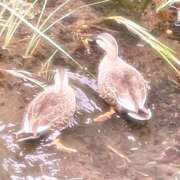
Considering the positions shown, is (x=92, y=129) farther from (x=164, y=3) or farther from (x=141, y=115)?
(x=164, y=3)

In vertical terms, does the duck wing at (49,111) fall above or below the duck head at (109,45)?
below

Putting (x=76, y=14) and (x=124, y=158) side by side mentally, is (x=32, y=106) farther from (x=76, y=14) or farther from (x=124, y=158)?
(x=76, y=14)

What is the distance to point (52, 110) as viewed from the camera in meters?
5.17

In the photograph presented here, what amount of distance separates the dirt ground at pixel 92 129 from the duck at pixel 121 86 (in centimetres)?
9

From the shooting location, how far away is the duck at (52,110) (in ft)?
16.4

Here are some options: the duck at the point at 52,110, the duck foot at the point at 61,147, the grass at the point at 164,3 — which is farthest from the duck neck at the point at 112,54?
the duck foot at the point at 61,147

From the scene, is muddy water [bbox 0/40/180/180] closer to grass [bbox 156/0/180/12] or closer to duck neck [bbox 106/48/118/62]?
duck neck [bbox 106/48/118/62]

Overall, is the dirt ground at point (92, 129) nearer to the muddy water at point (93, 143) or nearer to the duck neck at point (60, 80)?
the muddy water at point (93, 143)

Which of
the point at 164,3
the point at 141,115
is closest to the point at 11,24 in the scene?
the point at 141,115

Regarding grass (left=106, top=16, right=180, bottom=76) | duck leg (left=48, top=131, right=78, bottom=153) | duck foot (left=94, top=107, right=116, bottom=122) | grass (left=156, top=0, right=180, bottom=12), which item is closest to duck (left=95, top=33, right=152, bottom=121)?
duck foot (left=94, top=107, right=116, bottom=122)

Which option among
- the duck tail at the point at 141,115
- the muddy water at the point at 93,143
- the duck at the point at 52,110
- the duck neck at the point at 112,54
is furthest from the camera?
the duck neck at the point at 112,54

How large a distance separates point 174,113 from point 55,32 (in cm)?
149

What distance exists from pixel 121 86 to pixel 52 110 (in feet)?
2.26

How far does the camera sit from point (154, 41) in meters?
5.86
